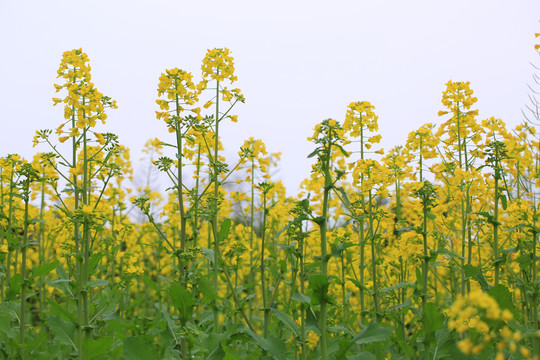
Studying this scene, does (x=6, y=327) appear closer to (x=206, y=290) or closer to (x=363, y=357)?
(x=206, y=290)

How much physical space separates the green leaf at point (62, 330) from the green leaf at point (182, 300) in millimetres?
790

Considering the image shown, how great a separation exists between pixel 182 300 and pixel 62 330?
2.93 ft

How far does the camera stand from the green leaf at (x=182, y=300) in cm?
317

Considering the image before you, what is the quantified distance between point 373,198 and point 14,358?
326 centimetres

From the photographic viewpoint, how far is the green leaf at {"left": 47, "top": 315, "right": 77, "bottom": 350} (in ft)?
10.8

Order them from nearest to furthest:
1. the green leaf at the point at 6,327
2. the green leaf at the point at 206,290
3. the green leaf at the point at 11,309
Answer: the green leaf at the point at 206,290, the green leaf at the point at 6,327, the green leaf at the point at 11,309

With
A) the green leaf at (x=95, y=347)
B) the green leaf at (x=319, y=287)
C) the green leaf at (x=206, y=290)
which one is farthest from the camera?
the green leaf at (x=206, y=290)

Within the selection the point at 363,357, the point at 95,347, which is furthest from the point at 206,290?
the point at 363,357

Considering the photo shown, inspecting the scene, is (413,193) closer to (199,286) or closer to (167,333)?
(199,286)

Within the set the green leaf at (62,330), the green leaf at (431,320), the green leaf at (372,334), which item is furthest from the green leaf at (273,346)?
the green leaf at (62,330)

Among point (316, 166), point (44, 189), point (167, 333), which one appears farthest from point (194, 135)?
point (44, 189)

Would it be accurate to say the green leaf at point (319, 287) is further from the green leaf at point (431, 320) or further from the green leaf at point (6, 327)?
the green leaf at point (6, 327)

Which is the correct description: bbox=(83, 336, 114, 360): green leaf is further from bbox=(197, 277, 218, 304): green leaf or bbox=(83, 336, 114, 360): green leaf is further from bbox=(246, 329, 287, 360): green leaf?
bbox=(246, 329, 287, 360): green leaf

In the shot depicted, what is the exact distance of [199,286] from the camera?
11.4 feet
